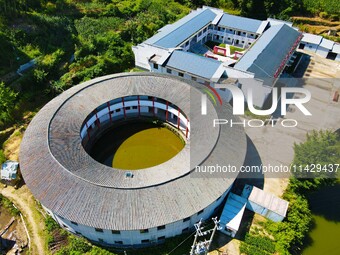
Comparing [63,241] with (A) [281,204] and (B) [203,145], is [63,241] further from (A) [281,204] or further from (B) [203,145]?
(A) [281,204]

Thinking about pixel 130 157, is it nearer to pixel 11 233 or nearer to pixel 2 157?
pixel 11 233

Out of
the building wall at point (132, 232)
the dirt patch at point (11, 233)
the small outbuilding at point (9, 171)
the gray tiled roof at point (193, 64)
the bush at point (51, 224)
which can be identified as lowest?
the dirt patch at point (11, 233)

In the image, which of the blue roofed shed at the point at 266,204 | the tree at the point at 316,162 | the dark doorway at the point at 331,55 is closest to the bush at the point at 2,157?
the blue roofed shed at the point at 266,204

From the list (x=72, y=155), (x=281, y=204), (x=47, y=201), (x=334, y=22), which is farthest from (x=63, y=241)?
(x=334, y=22)

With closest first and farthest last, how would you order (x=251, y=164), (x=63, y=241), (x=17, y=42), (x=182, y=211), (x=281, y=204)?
(x=182, y=211)
(x=63, y=241)
(x=281, y=204)
(x=251, y=164)
(x=17, y=42)

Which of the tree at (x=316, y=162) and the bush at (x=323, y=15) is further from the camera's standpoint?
the bush at (x=323, y=15)

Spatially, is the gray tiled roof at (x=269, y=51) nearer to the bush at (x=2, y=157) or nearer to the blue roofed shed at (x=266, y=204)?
the blue roofed shed at (x=266, y=204)

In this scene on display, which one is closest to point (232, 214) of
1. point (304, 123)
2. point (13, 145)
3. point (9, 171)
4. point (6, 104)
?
point (304, 123)
